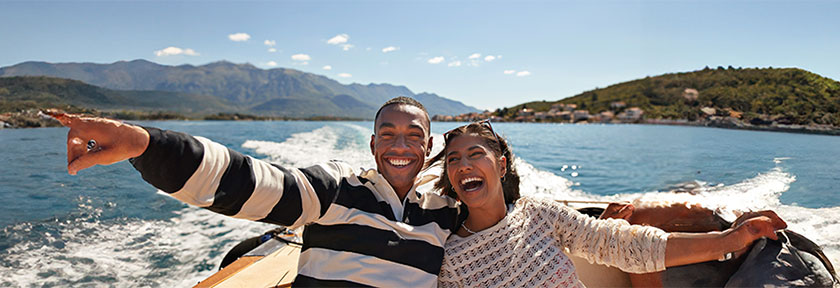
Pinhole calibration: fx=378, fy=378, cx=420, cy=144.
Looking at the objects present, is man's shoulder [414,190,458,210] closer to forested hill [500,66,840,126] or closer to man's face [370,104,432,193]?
man's face [370,104,432,193]

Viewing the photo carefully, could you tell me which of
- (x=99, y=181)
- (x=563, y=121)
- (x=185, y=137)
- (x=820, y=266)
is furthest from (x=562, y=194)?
(x=563, y=121)

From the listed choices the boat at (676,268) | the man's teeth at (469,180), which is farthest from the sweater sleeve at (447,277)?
the boat at (676,268)

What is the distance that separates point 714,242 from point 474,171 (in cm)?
104

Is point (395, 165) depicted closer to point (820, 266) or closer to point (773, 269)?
point (773, 269)

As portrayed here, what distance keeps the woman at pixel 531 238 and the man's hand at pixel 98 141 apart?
4.09 ft

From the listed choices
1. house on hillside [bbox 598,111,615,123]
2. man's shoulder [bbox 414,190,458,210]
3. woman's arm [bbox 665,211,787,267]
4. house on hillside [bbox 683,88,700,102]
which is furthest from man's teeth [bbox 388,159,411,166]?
house on hillside [bbox 598,111,615,123]

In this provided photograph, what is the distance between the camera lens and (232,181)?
117 cm

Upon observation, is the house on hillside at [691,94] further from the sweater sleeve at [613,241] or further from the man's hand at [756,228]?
the sweater sleeve at [613,241]

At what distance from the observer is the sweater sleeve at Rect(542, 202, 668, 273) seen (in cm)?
162

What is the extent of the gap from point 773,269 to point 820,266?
245mm

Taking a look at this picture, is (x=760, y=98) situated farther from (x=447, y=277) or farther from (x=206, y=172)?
(x=206, y=172)

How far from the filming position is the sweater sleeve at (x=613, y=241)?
1617mm

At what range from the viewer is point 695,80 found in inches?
1683

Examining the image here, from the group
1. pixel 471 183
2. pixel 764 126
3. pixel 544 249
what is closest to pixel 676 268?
pixel 544 249
